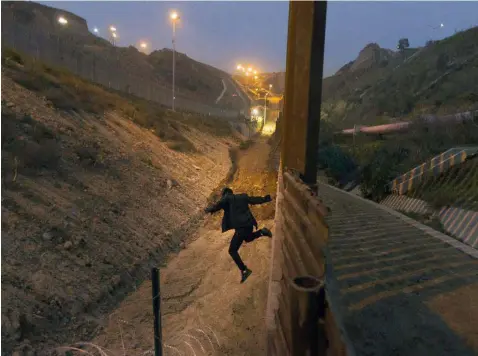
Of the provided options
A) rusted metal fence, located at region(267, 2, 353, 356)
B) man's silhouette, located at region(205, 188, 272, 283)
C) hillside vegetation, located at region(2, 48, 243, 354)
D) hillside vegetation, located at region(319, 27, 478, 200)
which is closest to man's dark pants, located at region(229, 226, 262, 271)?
man's silhouette, located at region(205, 188, 272, 283)

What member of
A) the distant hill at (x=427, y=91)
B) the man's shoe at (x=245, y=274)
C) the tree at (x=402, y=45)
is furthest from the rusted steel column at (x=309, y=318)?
the tree at (x=402, y=45)

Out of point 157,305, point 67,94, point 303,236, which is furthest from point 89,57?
point 303,236

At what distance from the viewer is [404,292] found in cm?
424

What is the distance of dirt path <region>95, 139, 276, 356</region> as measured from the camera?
4949 mm

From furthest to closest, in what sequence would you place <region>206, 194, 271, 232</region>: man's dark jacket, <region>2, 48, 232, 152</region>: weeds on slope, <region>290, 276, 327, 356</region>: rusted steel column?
<region>2, 48, 232, 152</region>: weeds on slope, <region>206, 194, 271, 232</region>: man's dark jacket, <region>290, 276, 327, 356</region>: rusted steel column

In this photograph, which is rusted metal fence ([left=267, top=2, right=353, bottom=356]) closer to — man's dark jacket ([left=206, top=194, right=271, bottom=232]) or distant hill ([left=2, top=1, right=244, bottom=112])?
man's dark jacket ([left=206, top=194, right=271, bottom=232])

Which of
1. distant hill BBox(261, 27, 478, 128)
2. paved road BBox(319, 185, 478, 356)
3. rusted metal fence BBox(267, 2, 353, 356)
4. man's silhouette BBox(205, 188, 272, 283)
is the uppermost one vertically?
distant hill BBox(261, 27, 478, 128)

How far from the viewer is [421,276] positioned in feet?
15.9

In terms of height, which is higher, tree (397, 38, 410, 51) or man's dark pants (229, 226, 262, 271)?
tree (397, 38, 410, 51)

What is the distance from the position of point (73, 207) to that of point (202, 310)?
4137 mm

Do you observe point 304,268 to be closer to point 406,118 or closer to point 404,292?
point 404,292

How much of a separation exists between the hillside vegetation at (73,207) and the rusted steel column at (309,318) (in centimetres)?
424

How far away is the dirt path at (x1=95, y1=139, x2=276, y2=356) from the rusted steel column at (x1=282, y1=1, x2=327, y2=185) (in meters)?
2.27

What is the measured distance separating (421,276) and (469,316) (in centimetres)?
102
